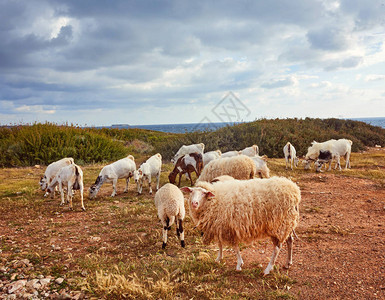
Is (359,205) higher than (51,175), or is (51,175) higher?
(51,175)

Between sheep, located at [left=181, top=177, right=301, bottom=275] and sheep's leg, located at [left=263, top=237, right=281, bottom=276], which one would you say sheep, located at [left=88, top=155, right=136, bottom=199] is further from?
sheep's leg, located at [left=263, top=237, right=281, bottom=276]

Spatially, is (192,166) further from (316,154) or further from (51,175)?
(316,154)

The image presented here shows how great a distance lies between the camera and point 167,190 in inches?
247

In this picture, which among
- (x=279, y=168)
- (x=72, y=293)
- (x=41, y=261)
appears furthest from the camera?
(x=279, y=168)

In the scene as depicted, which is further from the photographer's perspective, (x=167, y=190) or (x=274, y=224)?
(x=167, y=190)

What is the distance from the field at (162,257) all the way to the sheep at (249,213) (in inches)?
17.9

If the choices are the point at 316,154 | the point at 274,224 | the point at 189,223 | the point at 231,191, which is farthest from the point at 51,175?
the point at 316,154

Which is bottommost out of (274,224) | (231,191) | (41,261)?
(41,261)

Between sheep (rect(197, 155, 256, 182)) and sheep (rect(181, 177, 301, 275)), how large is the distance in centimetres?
357

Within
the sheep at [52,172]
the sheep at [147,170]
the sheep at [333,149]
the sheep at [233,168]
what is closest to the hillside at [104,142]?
the sheep at [333,149]

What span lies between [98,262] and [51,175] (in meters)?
6.10

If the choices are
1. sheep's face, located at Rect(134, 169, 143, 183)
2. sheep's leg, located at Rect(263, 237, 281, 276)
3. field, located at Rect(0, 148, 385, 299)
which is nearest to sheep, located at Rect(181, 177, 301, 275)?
sheep's leg, located at Rect(263, 237, 281, 276)

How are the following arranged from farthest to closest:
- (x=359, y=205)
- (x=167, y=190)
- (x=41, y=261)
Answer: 1. (x=359, y=205)
2. (x=167, y=190)
3. (x=41, y=261)

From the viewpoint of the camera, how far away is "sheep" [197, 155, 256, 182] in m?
8.71
